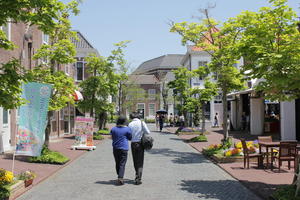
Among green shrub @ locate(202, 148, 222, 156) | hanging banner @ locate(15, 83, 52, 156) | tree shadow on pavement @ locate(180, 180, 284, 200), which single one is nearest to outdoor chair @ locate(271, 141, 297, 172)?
tree shadow on pavement @ locate(180, 180, 284, 200)

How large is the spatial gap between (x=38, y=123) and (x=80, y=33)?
1106 inches

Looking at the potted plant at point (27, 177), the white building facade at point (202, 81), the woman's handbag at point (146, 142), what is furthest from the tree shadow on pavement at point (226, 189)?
the white building facade at point (202, 81)

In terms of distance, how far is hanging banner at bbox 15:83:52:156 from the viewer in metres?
10.0

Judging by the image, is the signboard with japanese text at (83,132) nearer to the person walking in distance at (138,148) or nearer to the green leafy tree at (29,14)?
the person walking in distance at (138,148)

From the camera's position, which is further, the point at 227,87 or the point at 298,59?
the point at 227,87

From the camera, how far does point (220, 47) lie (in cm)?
1680

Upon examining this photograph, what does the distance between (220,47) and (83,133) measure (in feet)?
26.2

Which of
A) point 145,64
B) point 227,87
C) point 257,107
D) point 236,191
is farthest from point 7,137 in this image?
point 145,64

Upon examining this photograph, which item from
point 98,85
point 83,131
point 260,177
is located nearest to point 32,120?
point 260,177

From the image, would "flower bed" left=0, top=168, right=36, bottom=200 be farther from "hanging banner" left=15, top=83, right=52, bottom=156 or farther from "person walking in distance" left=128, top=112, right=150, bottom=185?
"person walking in distance" left=128, top=112, right=150, bottom=185

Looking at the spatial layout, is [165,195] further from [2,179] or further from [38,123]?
[38,123]

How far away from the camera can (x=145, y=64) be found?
3949 inches

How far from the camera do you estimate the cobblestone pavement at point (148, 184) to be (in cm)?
800

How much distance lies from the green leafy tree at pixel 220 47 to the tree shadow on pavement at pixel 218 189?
634 cm
